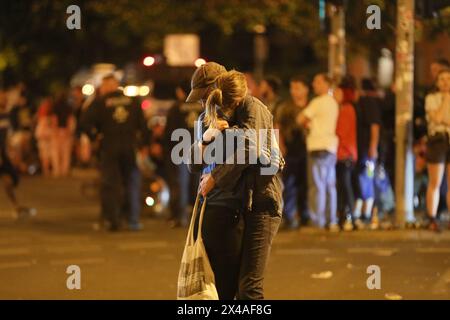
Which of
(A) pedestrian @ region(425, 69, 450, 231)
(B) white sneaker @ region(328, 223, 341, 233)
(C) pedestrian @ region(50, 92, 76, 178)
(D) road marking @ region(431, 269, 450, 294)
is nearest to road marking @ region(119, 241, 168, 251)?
(B) white sneaker @ region(328, 223, 341, 233)

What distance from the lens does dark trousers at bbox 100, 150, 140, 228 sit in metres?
15.3

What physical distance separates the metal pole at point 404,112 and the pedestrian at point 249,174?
23.1 ft

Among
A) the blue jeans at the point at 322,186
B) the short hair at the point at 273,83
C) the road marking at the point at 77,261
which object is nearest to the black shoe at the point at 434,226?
the blue jeans at the point at 322,186

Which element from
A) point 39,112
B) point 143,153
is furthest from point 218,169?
point 39,112

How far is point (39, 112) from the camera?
2750cm

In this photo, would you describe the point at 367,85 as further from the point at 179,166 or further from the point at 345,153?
the point at 179,166

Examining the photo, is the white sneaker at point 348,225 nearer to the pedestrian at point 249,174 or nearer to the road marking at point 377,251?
the road marking at point 377,251

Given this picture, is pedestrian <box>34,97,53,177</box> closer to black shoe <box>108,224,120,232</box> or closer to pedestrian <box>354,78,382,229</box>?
black shoe <box>108,224,120,232</box>

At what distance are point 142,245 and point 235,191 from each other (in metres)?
6.14

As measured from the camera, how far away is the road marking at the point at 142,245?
13.6m

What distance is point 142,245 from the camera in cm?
1387

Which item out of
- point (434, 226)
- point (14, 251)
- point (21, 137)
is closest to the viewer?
point (14, 251)

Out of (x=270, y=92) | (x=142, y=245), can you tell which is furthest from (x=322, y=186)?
(x=142, y=245)

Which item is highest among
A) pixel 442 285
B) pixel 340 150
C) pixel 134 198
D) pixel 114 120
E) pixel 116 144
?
pixel 114 120
